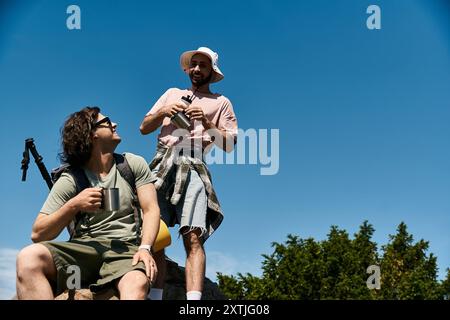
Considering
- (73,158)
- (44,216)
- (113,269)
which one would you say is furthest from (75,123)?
(113,269)

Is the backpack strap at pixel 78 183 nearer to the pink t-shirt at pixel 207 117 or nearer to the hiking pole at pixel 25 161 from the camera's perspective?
the hiking pole at pixel 25 161

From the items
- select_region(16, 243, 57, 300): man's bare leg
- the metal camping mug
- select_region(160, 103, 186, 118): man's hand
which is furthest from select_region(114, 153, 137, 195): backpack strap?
select_region(160, 103, 186, 118): man's hand

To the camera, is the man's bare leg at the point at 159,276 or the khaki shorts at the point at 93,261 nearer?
the khaki shorts at the point at 93,261

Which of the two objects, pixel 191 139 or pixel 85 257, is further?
pixel 191 139

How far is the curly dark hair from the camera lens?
5.90 metres

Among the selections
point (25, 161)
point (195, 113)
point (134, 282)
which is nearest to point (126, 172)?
point (134, 282)

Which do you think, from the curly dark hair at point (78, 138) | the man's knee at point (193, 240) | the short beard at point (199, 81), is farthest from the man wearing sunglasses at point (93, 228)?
the short beard at point (199, 81)

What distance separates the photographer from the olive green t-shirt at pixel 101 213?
18.7 ft

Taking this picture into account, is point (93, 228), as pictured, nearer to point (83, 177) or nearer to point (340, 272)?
point (83, 177)

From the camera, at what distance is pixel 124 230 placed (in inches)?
227

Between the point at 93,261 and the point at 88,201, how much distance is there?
51 centimetres

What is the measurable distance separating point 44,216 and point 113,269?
29.0 inches

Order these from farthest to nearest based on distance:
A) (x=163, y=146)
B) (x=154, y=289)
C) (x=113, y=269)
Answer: (x=163, y=146), (x=154, y=289), (x=113, y=269)

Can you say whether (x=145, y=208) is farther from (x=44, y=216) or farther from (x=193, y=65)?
(x=193, y=65)
